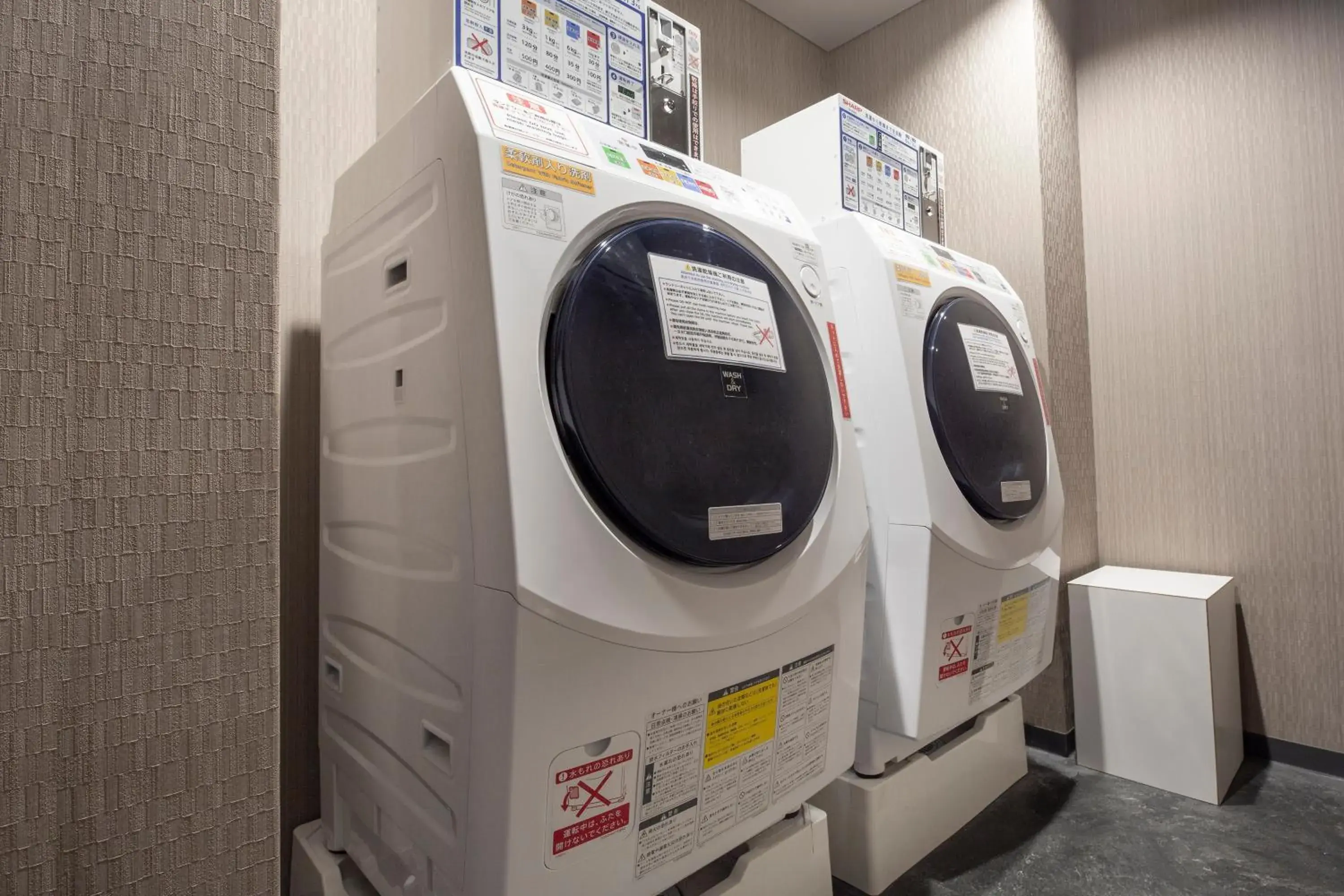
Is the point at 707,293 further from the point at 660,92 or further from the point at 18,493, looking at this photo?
the point at 18,493

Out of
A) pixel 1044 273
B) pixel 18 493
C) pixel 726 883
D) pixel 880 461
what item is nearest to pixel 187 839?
pixel 18 493

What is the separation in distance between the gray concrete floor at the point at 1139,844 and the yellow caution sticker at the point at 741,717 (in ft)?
2.20

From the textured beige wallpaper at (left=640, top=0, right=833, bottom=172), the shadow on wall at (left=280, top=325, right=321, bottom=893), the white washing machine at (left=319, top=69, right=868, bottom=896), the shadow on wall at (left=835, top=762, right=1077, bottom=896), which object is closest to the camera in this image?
the white washing machine at (left=319, top=69, right=868, bottom=896)

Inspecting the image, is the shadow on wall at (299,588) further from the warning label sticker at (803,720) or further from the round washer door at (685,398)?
A: the warning label sticker at (803,720)

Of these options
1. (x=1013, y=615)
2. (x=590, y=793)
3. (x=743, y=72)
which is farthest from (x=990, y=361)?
(x=743, y=72)

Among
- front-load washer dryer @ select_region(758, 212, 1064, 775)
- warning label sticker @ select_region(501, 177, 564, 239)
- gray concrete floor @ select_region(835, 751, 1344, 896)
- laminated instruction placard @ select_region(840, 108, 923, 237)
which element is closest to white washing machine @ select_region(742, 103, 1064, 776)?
front-load washer dryer @ select_region(758, 212, 1064, 775)

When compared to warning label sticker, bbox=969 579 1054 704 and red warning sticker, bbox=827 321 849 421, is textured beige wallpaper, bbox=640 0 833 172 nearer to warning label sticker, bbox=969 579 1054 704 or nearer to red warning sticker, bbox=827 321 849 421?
red warning sticker, bbox=827 321 849 421

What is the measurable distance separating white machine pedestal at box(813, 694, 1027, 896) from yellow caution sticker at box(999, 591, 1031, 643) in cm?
28

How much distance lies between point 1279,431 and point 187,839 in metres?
2.62

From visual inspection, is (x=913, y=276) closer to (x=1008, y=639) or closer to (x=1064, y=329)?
(x=1008, y=639)

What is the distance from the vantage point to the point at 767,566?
0.90 m

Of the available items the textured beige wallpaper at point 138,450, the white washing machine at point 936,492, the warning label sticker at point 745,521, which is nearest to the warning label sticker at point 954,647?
the white washing machine at point 936,492

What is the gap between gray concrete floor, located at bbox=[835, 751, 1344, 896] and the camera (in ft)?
4.52

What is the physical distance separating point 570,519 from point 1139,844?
63.6 inches
